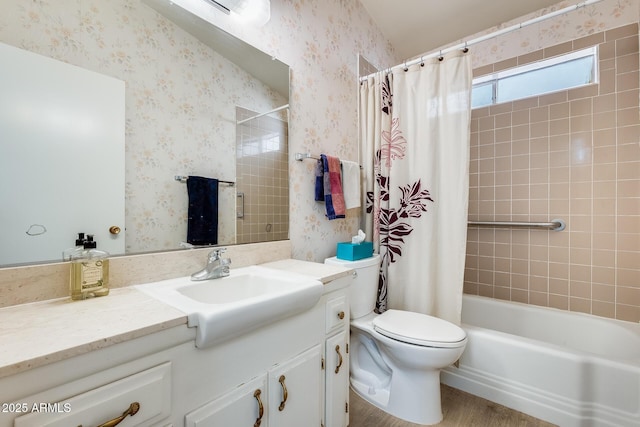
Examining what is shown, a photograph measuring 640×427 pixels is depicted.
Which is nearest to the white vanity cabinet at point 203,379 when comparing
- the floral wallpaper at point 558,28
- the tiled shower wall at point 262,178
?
the tiled shower wall at point 262,178

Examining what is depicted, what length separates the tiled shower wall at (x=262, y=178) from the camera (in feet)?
4.42

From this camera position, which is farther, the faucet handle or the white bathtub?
the white bathtub

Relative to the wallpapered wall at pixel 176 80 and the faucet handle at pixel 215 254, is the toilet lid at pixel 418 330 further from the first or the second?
the faucet handle at pixel 215 254

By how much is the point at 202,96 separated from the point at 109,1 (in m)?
0.39

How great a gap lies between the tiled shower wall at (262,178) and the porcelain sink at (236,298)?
23 cm

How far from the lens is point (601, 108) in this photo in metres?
1.93

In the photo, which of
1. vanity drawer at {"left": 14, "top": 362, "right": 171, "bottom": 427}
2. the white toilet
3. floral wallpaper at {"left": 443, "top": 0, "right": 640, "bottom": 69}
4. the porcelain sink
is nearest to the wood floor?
the white toilet

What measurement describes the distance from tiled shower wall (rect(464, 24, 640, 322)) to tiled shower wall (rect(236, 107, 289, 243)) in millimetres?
1753

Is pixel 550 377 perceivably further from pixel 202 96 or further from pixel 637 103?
pixel 202 96

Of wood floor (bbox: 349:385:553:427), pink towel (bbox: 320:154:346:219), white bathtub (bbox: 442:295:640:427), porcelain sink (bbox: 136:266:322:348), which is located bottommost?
wood floor (bbox: 349:385:553:427)

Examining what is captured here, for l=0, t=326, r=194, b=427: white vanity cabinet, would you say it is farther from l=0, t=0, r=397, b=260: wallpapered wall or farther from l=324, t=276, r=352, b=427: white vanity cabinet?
l=324, t=276, r=352, b=427: white vanity cabinet

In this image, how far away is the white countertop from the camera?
51cm

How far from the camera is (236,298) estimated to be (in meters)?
1.13

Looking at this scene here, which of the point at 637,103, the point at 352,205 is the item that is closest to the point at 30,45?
the point at 352,205
